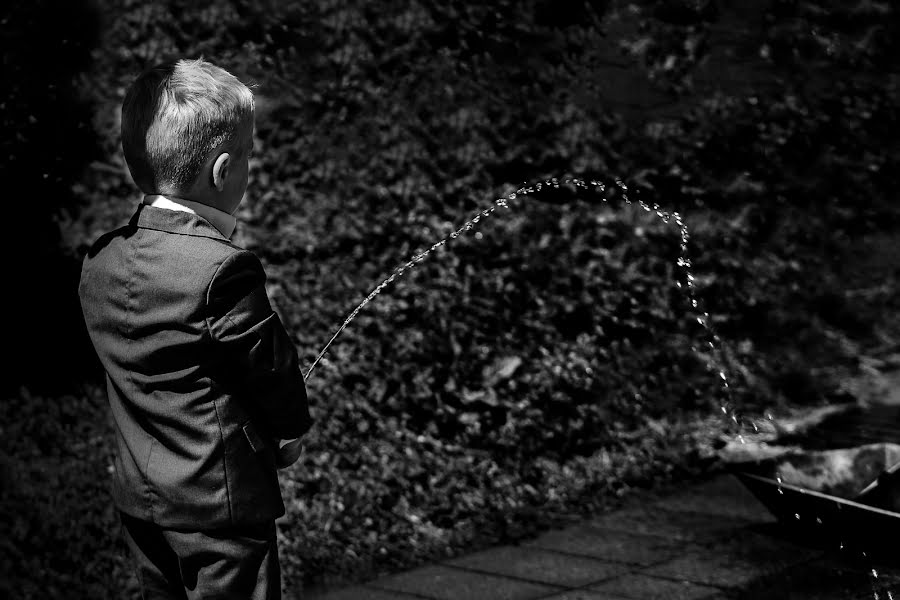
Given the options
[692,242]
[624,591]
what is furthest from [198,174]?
[692,242]

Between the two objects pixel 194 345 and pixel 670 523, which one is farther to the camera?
pixel 670 523

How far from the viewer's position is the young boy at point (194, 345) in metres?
1.77

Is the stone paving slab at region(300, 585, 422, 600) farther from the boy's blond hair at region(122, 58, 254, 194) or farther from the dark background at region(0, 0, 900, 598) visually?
the boy's blond hair at region(122, 58, 254, 194)

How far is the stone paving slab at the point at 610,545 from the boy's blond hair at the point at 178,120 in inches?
83.1

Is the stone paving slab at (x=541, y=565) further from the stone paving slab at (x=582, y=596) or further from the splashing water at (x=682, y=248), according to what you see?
the splashing water at (x=682, y=248)

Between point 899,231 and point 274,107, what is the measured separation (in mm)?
3511

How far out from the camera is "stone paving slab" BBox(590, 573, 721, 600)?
3.11 m

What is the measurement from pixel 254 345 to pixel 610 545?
2.10 meters

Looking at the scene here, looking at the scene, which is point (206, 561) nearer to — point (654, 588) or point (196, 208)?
point (196, 208)

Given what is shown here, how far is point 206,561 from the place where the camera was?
185cm

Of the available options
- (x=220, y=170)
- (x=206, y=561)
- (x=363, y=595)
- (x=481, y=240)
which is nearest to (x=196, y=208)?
(x=220, y=170)

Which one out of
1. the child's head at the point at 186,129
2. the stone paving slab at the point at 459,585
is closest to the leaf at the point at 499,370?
the stone paving slab at the point at 459,585

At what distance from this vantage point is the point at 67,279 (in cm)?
371

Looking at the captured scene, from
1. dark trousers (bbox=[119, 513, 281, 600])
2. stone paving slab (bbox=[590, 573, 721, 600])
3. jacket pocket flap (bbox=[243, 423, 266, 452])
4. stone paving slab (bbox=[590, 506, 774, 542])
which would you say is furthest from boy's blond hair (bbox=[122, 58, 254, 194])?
stone paving slab (bbox=[590, 506, 774, 542])
